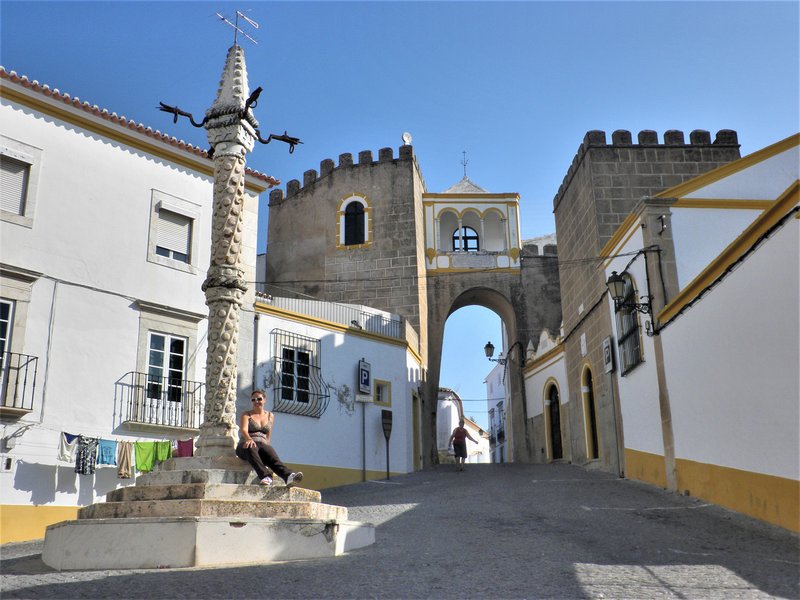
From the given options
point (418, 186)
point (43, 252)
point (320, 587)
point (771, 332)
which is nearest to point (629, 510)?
point (771, 332)

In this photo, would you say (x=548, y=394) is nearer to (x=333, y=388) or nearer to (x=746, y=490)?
(x=333, y=388)

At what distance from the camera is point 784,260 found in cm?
795

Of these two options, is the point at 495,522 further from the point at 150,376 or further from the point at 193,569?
the point at 150,376

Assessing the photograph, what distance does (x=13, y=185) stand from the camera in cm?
1234

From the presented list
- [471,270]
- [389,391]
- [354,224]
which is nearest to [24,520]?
[389,391]

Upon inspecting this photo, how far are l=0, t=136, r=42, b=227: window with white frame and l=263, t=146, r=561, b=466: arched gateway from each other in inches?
510

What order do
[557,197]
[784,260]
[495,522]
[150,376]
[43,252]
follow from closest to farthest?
1. [784,260]
2. [495,522]
3. [43,252]
4. [150,376]
5. [557,197]

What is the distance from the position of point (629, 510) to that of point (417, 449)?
1129 cm

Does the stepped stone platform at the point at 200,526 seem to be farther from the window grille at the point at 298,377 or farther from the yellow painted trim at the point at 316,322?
the yellow painted trim at the point at 316,322

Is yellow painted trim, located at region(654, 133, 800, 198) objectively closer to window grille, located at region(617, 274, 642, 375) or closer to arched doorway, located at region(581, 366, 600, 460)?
window grille, located at region(617, 274, 642, 375)

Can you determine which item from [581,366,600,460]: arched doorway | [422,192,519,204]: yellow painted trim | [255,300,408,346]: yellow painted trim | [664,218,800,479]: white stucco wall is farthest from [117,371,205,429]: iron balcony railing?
[422,192,519,204]: yellow painted trim

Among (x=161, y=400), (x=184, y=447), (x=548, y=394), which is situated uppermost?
(x=548, y=394)

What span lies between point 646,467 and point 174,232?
955cm

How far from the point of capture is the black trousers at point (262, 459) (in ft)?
25.0
